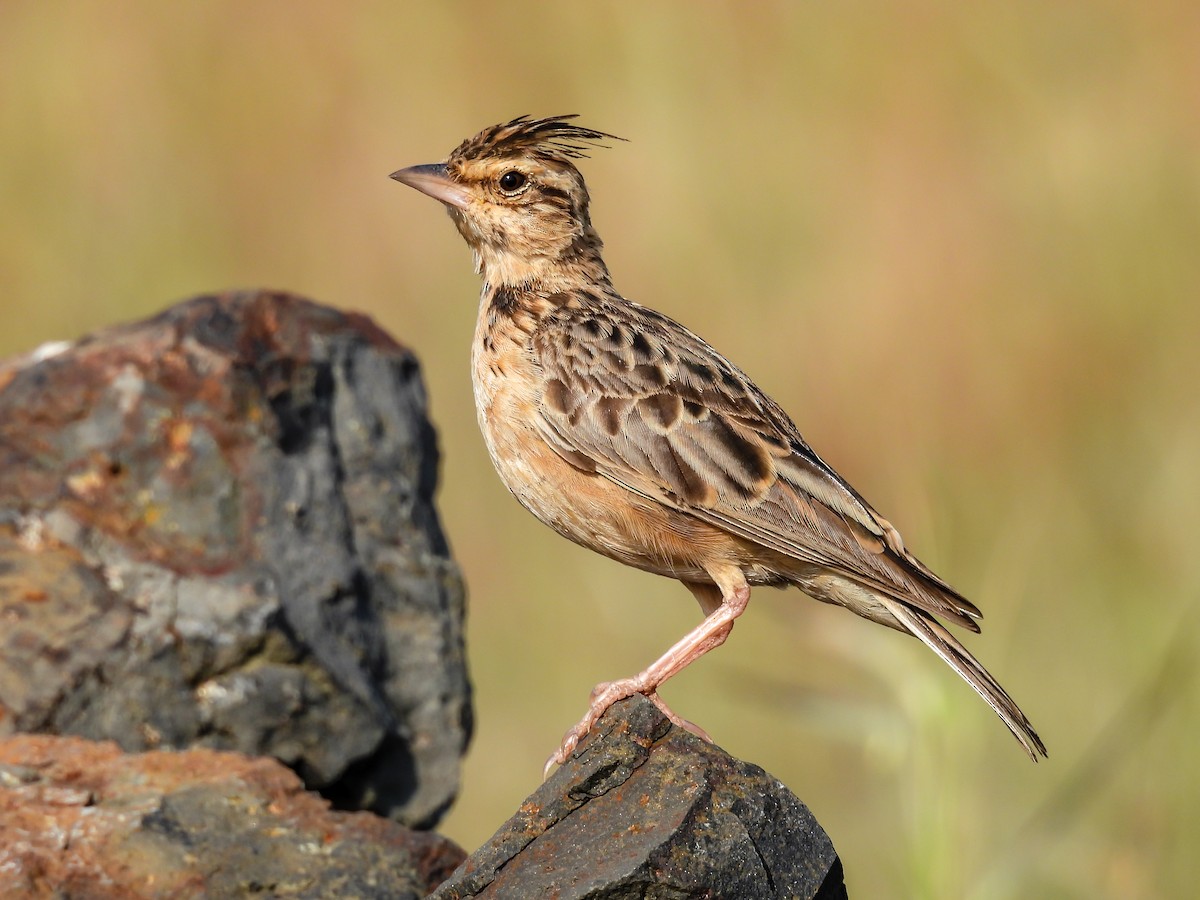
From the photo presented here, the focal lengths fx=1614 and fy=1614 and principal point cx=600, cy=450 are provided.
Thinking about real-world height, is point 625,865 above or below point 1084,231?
below

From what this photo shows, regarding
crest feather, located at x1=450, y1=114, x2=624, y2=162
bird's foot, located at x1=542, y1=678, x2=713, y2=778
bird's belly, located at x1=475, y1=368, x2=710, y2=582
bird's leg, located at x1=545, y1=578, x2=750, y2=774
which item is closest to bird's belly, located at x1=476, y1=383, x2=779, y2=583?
bird's belly, located at x1=475, y1=368, x2=710, y2=582

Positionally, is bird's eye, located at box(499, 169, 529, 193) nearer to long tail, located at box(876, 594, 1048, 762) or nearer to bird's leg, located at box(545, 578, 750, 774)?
bird's leg, located at box(545, 578, 750, 774)

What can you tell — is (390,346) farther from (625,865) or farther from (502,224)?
(625,865)

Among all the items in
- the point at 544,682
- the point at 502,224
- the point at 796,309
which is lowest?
the point at 544,682

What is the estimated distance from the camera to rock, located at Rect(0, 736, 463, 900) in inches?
188

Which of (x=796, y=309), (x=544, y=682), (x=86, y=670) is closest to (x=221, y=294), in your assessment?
(x=86, y=670)

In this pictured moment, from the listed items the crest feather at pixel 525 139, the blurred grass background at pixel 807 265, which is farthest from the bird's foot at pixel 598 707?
the crest feather at pixel 525 139

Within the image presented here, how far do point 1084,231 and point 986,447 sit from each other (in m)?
1.56

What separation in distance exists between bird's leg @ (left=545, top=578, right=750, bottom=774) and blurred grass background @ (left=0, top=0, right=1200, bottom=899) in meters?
0.42

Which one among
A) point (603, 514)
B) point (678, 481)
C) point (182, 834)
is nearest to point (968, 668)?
point (678, 481)

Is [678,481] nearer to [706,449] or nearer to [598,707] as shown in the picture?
[706,449]

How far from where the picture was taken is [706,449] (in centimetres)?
571

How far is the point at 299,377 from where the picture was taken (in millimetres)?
6273

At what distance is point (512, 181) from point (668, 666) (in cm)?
220
